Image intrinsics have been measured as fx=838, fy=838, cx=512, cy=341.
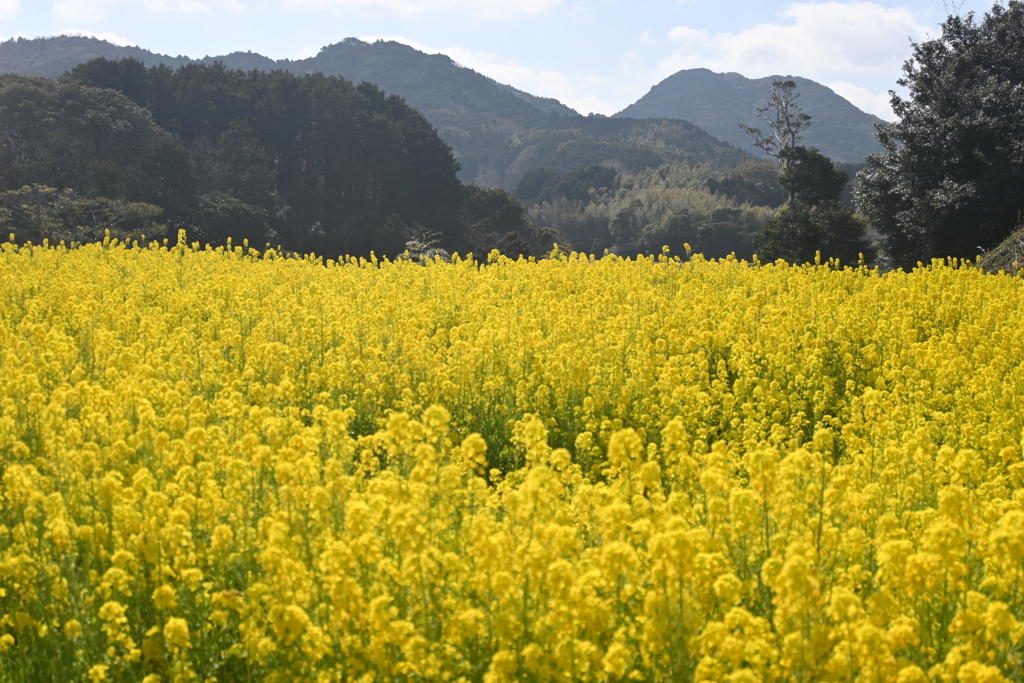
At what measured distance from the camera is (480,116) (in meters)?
134

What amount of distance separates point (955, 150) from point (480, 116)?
11595 centimetres

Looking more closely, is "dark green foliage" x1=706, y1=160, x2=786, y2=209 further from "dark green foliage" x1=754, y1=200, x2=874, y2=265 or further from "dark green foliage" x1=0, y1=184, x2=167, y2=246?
"dark green foliage" x1=0, y1=184, x2=167, y2=246

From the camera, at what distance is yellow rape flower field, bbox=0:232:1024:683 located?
292 centimetres

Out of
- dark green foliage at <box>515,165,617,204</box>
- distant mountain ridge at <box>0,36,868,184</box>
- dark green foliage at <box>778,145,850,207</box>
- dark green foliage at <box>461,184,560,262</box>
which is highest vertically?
distant mountain ridge at <box>0,36,868,184</box>

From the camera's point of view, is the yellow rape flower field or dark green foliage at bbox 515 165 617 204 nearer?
the yellow rape flower field

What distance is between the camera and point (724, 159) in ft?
324

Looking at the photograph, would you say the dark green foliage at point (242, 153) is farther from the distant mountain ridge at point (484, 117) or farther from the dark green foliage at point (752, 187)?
the distant mountain ridge at point (484, 117)

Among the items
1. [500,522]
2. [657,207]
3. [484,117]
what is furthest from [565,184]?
[500,522]

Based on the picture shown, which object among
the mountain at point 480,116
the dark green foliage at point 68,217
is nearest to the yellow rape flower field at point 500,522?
the dark green foliage at point 68,217

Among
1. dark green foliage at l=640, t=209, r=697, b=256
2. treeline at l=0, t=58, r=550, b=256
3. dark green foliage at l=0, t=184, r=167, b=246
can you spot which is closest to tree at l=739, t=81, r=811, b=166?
treeline at l=0, t=58, r=550, b=256

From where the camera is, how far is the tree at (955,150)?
74.8 ft

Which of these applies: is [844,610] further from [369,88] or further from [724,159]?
[724,159]

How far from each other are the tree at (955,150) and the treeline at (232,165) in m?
14.0

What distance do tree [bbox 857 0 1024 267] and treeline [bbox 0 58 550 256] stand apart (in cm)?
1396
